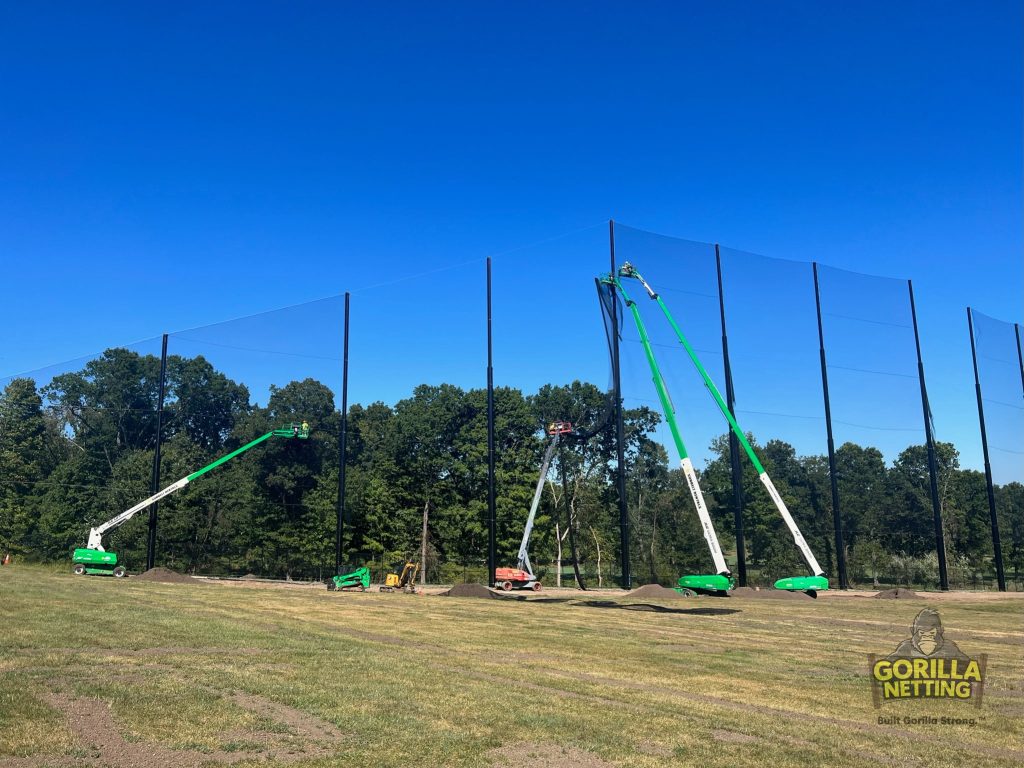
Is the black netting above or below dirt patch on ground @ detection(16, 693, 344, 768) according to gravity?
above

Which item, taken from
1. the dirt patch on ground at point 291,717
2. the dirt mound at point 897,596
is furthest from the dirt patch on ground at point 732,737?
the dirt mound at point 897,596

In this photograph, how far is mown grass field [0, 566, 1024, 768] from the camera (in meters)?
5.46

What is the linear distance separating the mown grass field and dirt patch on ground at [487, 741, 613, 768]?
0.08 feet

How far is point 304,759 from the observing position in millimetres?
5156

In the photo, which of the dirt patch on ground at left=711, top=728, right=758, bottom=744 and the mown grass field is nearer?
the mown grass field

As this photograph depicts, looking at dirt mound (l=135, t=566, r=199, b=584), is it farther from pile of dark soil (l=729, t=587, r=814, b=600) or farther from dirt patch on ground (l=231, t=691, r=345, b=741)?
dirt patch on ground (l=231, t=691, r=345, b=741)

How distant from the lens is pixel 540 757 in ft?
17.8

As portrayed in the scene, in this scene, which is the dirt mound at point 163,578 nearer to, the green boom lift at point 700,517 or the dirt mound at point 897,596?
the green boom lift at point 700,517

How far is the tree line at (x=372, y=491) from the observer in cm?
4531

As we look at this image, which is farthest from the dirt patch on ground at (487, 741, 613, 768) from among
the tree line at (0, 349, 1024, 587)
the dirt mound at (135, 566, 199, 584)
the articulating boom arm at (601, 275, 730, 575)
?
the tree line at (0, 349, 1024, 587)

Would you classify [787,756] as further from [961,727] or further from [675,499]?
[675,499]

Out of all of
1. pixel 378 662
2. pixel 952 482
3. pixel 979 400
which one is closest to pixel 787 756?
pixel 378 662

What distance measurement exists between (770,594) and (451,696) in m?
22.5

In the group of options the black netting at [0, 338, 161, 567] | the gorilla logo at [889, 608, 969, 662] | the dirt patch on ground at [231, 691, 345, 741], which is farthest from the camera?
the black netting at [0, 338, 161, 567]
